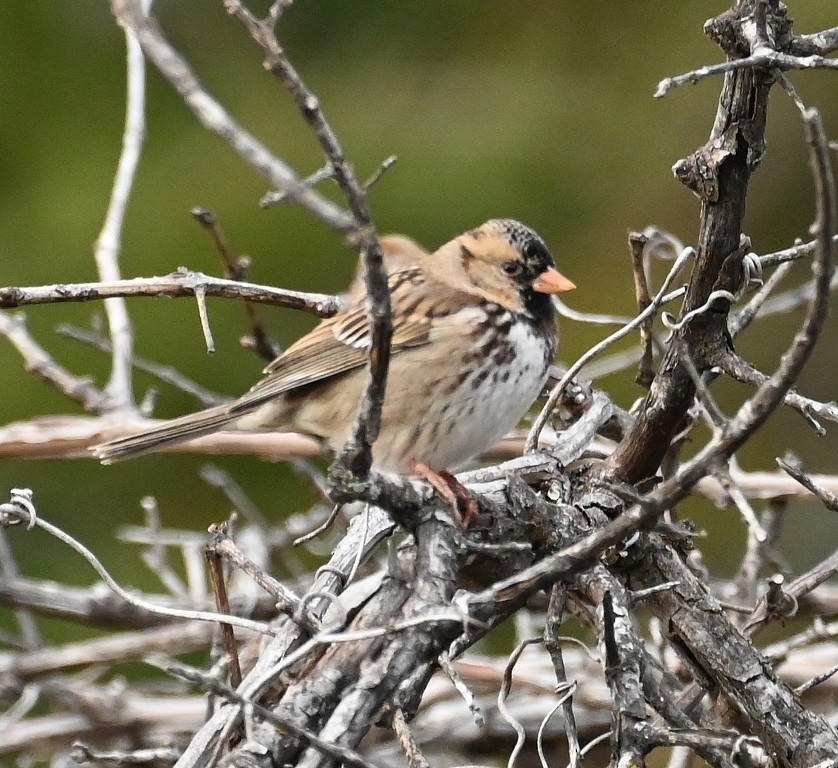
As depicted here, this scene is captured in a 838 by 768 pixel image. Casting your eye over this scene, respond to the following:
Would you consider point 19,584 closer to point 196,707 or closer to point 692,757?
point 196,707

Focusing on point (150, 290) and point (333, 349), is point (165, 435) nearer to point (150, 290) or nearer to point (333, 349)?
point (333, 349)

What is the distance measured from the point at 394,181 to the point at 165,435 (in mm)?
2422

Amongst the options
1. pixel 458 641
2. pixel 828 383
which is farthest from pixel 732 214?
pixel 828 383

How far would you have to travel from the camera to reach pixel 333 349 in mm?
2650

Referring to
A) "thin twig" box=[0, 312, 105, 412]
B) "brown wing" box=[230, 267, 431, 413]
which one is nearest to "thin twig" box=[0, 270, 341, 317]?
"brown wing" box=[230, 267, 431, 413]

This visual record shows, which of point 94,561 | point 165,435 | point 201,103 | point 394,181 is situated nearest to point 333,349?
point 165,435

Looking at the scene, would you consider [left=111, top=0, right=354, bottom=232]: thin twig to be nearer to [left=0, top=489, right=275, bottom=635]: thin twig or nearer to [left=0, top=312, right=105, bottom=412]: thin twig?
[left=0, top=489, right=275, bottom=635]: thin twig

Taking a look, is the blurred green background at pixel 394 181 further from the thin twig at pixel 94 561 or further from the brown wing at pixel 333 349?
the thin twig at pixel 94 561

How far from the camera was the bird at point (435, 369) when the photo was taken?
2471 millimetres

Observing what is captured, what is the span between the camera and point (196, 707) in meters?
2.86

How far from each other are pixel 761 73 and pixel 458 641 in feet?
2.45

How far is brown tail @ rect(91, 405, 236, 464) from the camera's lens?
252 centimetres

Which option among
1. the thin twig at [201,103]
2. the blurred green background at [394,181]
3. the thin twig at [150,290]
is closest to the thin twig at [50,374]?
the thin twig at [150,290]

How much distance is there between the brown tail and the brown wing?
0.04 metres
